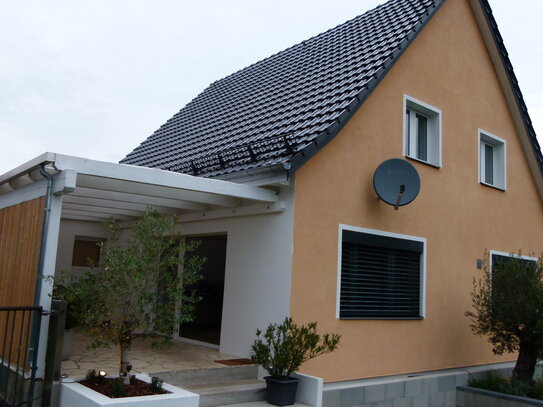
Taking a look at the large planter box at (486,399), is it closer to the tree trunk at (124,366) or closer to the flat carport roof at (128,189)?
the flat carport roof at (128,189)

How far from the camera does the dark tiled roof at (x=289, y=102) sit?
9.01m

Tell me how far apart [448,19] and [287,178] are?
6.46 metres

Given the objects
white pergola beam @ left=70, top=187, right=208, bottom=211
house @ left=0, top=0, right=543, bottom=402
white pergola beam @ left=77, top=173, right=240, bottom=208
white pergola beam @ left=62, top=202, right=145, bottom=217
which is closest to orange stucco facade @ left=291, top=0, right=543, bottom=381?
house @ left=0, top=0, right=543, bottom=402

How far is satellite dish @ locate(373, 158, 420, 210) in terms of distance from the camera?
922cm

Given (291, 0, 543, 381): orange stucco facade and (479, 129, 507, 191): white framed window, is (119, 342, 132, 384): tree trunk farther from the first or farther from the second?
(479, 129, 507, 191): white framed window

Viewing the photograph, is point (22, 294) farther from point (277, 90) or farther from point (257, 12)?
point (257, 12)

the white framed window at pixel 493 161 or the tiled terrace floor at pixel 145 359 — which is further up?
the white framed window at pixel 493 161

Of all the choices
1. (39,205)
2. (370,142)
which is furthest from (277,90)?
(39,205)

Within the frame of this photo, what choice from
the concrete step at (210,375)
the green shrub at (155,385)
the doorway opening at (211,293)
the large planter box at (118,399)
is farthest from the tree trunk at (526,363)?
the green shrub at (155,385)

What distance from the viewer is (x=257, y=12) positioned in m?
13.8

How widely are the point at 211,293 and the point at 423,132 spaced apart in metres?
5.46

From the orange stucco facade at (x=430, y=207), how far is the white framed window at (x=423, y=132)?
0.19 m

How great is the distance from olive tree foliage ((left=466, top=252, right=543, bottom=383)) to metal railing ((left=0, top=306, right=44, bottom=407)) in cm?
782

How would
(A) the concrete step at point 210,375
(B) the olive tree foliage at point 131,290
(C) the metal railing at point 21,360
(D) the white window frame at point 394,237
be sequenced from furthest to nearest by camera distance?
(D) the white window frame at point 394,237
(A) the concrete step at point 210,375
(C) the metal railing at point 21,360
(B) the olive tree foliage at point 131,290
